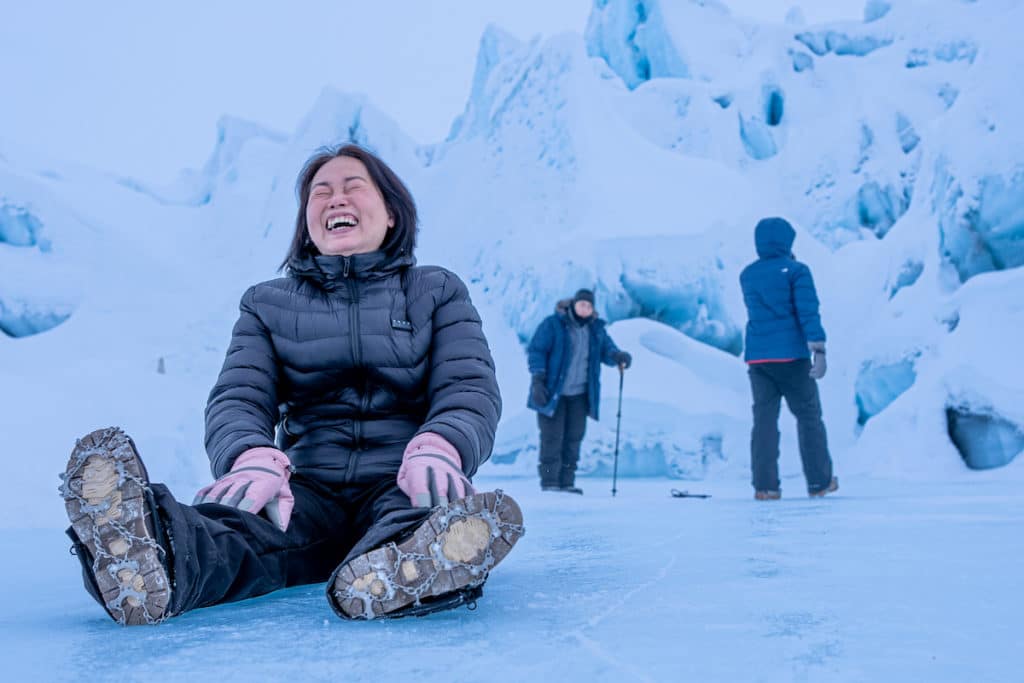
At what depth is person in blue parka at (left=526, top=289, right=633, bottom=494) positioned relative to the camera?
15.3ft

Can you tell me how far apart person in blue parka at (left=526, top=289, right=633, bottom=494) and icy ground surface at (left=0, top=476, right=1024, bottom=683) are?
2.69 metres

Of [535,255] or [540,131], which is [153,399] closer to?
[535,255]

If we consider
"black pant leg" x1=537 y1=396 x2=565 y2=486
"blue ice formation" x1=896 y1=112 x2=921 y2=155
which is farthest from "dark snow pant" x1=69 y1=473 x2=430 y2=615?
"blue ice formation" x1=896 y1=112 x2=921 y2=155

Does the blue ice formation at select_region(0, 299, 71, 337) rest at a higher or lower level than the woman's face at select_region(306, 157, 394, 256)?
higher

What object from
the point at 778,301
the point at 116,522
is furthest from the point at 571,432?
the point at 116,522

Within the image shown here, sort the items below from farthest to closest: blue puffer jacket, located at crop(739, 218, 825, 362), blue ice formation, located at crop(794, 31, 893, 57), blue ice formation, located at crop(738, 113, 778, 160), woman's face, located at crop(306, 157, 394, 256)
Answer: blue ice formation, located at crop(794, 31, 893, 57) → blue ice formation, located at crop(738, 113, 778, 160) → blue puffer jacket, located at crop(739, 218, 825, 362) → woman's face, located at crop(306, 157, 394, 256)

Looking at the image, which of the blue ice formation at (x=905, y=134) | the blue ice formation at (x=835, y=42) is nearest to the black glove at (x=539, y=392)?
the blue ice formation at (x=905, y=134)

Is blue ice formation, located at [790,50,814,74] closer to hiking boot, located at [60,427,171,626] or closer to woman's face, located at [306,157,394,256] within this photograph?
woman's face, located at [306,157,394,256]

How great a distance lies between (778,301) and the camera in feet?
12.2

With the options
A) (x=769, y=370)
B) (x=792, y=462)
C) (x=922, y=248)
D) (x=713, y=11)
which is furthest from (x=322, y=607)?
(x=713, y=11)

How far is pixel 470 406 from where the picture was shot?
1434 mm

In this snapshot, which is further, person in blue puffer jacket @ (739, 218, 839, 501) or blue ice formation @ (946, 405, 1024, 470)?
blue ice formation @ (946, 405, 1024, 470)

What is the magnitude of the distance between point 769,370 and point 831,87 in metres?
21.6

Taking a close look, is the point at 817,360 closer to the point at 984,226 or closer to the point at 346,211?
the point at 346,211
